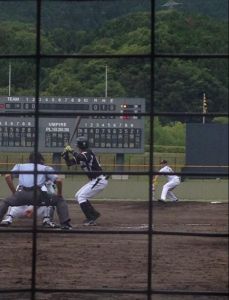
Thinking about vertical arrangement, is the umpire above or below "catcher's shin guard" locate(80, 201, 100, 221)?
above

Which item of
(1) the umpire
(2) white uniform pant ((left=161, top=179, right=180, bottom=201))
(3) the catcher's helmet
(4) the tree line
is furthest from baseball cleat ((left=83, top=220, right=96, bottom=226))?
(4) the tree line

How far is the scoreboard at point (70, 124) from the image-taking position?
9.75 metres

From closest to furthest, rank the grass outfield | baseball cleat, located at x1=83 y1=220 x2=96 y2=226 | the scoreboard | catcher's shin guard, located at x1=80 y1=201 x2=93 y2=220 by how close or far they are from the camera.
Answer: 1. the scoreboard
2. catcher's shin guard, located at x1=80 y1=201 x2=93 y2=220
3. baseball cleat, located at x1=83 y1=220 x2=96 y2=226
4. the grass outfield

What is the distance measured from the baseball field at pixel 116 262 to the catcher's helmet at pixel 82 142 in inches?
47.2

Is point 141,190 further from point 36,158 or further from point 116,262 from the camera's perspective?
point 36,158

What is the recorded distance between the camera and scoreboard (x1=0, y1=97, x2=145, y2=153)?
975 cm

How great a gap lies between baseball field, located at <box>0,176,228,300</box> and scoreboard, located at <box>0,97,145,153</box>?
95 centimetres

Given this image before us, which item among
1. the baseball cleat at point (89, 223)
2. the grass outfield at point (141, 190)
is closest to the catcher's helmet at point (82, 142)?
the baseball cleat at point (89, 223)

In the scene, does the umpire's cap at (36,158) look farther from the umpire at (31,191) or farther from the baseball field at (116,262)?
the baseball field at (116,262)

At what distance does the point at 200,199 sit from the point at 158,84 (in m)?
18.1

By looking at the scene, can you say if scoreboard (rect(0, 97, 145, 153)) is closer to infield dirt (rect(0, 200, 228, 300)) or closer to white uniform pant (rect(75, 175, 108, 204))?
infield dirt (rect(0, 200, 228, 300))

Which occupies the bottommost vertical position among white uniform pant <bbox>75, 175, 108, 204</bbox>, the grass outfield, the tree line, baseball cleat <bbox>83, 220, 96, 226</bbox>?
the grass outfield

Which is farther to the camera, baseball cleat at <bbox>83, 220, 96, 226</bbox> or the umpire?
baseball cleat at <bbox>83, 220, 96, 226</bbox>

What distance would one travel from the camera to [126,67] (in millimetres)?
9625
